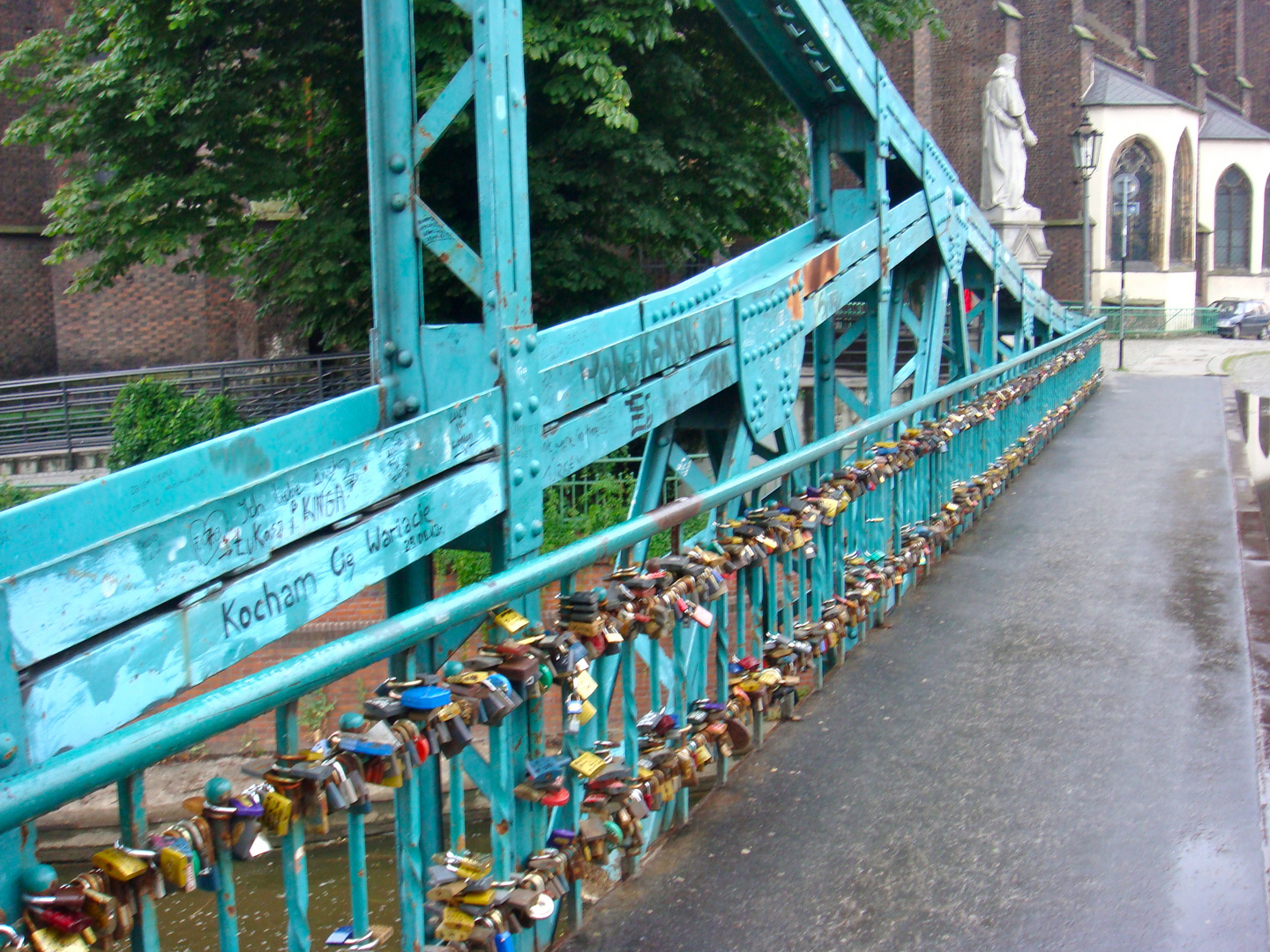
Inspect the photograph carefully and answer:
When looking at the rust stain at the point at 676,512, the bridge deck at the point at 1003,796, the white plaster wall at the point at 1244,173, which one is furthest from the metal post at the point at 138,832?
the white plaster wall at the point at 1244,173

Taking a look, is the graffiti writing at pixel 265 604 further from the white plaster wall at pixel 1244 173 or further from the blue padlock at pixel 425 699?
the white plaster wall at pixel 1244 173

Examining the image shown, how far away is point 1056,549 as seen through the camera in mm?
7426

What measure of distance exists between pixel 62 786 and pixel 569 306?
13111 mm

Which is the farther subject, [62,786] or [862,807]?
[862,807]

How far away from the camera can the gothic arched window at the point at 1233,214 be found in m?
44.3

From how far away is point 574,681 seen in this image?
118 inches

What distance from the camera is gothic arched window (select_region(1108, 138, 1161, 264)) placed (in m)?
39.8

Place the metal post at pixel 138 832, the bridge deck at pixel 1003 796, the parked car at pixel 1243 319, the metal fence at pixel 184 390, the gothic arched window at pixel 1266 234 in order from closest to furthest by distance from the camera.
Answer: the metal post at pixel 138 832
the bridge deck at pixel 1003 796
the metal fence at pixel 184 390
the parked car at pixel 1243 319
the gothic arched window at pixel 1266 234

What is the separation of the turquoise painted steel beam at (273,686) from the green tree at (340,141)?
9.44 m

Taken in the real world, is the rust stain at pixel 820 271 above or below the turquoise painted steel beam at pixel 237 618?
Answer: above

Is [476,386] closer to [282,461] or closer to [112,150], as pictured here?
[282,461]

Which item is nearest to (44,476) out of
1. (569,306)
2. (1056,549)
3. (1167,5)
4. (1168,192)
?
(569,306)

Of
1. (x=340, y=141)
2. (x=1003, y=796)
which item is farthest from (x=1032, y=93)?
(x=1003, y=796)

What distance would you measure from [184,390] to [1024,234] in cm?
2094
